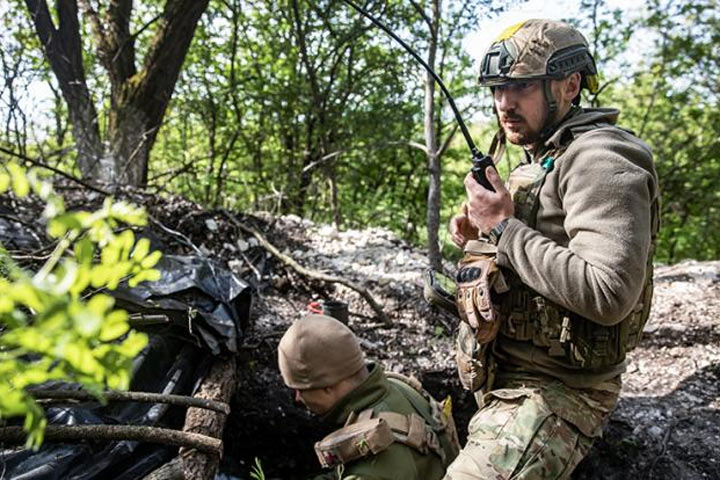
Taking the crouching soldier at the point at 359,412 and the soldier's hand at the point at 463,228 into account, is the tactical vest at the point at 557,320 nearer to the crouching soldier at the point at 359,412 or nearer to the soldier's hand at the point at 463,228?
the soldier's hand at the point at 463,228

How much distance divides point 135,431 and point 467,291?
131 centimetres

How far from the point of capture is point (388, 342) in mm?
3521

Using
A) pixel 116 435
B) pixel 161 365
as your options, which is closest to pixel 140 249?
pixel 116 435

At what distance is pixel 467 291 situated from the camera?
Result: 2008 millimetres

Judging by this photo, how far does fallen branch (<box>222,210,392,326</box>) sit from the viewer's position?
3689 millimetres

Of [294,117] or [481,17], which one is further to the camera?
[294,117]

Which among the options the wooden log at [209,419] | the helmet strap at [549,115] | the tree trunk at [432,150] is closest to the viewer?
the helmet strap at [549,115]

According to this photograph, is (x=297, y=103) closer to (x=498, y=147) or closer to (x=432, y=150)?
(x=432, y=150)

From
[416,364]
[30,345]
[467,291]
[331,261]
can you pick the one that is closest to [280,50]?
[331,261]

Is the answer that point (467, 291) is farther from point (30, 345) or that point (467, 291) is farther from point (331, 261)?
point (331, 261)

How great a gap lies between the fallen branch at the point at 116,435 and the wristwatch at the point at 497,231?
1.33 meters

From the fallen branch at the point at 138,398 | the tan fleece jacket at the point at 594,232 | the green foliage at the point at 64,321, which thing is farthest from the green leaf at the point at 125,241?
the fallen branch at the point at 138,398

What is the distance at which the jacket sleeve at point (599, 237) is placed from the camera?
164 centimetres

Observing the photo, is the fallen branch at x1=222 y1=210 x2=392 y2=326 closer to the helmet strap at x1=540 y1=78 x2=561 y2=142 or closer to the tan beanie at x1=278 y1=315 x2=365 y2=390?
the tan beanie at x1=278 y1=315 x2=365 y2=390
